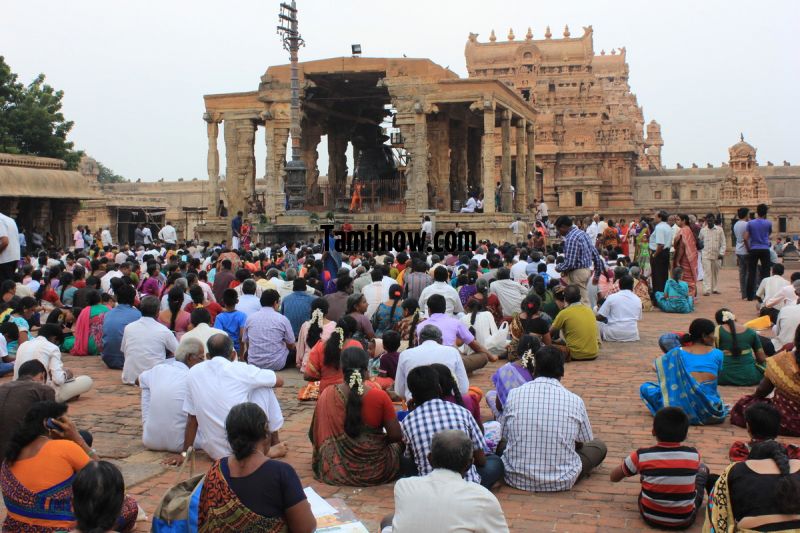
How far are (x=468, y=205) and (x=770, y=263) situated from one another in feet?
44.1

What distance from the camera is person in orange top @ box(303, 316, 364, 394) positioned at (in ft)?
22.2

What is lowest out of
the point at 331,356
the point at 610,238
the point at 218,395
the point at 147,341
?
the point at 218,395

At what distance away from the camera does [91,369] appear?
1066cm

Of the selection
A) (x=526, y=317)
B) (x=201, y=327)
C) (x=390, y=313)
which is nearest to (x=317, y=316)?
(x=201, y=327)

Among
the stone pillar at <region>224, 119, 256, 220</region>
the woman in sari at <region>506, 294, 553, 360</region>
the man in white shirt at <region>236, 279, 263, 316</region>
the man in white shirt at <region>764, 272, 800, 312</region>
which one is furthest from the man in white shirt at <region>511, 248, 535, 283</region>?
the stone pillar at <region>224, 119, 256, 220</region>

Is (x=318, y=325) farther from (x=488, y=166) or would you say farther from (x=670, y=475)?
(x=488, y=166)

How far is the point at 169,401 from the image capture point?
22.2 feet

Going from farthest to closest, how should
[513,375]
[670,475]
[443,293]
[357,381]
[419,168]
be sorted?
[419,168], [443,293], [513,375], [357,381], [670,475]

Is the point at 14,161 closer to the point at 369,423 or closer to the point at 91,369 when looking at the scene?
the point at 91,369

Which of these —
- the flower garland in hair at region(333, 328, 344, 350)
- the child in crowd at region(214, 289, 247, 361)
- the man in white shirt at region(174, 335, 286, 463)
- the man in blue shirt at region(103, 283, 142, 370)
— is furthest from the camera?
the man in blue shirt at region(103, 283, 142, 370)

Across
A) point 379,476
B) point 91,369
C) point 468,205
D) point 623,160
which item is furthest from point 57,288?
point 623,160

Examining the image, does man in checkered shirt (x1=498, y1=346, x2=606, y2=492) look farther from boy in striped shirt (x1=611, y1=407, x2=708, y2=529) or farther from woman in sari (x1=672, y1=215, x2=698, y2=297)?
woman in sari (x1=672, y1=215, x2=698, y2=297)

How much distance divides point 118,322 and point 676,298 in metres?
10.0

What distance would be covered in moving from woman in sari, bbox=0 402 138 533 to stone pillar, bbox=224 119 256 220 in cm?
2576
